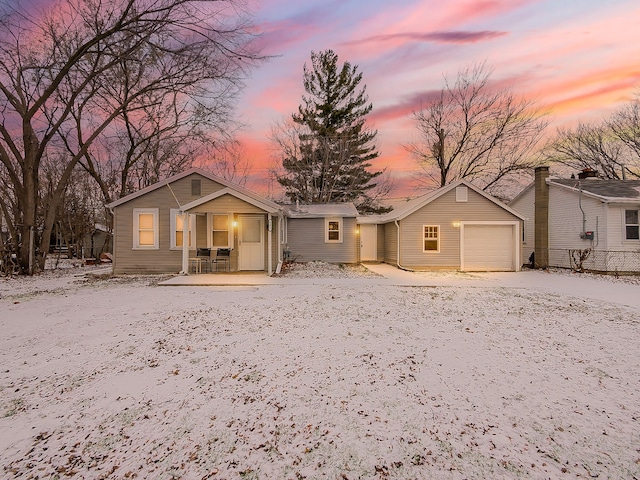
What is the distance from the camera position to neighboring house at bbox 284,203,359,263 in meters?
17.7

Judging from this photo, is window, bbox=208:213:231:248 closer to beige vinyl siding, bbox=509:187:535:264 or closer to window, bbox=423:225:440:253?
window, bbox=423:225:440:253

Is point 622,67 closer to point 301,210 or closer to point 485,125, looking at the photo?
point 485,125

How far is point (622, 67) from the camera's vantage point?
1352 centimetres

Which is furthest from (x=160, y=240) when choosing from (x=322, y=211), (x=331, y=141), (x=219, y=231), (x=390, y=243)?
(x=331, y=141)

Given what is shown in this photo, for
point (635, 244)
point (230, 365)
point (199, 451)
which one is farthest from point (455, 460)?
point (635, 244)

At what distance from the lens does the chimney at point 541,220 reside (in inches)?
634

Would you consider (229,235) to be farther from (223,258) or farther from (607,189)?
(607,189)

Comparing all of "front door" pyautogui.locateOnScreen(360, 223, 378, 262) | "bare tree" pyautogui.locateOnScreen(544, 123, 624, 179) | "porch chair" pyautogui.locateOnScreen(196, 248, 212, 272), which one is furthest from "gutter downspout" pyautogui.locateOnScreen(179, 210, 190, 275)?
"bare tree" pyautogui.locateOnScreen(544, 123, 624, 179)

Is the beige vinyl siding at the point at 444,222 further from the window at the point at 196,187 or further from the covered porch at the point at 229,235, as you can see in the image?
the window at the point at 196,187

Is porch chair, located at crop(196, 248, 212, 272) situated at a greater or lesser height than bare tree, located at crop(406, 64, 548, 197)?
lesser

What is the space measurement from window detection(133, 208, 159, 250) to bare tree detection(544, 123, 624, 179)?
2850 cm

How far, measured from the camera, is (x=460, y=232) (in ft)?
50.6

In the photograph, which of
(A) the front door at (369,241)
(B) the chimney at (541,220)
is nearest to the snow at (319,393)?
(B) the chimney at (541,220)

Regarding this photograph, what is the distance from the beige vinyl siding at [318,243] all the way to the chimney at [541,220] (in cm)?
930
